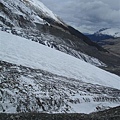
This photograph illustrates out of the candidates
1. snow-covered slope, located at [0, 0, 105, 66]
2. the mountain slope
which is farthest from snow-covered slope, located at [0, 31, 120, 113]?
the mountain slope

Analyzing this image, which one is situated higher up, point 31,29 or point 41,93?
point 31,29

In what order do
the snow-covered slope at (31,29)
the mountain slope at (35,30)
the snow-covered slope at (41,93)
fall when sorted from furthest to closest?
1. the mountain slope at (35,30)
2. the snow-covered slope at (31,29)
3. the snow-covered slope at (41,93)

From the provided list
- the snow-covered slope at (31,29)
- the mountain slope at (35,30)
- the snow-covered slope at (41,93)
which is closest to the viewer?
the snow-covered slope at (41,93)

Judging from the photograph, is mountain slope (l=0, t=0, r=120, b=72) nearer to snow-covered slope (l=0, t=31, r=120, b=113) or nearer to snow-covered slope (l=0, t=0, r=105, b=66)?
snow-covered slope (l=0, t=0, r=105, b=66)

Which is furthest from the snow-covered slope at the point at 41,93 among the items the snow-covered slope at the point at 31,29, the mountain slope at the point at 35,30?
the mountain slope at the point at 35,30

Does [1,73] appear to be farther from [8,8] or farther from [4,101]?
[8,8]

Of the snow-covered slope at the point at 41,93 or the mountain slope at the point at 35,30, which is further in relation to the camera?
the mountain slope at the point at 35,30

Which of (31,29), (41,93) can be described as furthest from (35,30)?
(41,93)

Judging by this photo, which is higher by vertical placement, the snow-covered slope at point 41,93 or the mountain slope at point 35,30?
the mountain slope at point 35,30

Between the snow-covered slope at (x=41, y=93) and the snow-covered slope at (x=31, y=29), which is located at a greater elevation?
the snow-covered slope at (x=31, y=29)

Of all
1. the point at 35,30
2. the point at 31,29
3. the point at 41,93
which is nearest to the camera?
the point at 41,93

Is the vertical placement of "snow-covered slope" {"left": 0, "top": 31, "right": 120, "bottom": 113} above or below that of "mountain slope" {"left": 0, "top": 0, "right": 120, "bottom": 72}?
below

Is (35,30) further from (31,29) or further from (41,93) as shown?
(41,93)

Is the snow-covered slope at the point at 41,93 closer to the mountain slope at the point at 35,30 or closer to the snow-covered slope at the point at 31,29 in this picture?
the snow-covered slope at the point at 31,29
